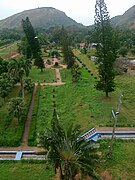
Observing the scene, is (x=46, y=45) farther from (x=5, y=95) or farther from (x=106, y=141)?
(x=106, y=141)

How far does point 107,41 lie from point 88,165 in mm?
21422

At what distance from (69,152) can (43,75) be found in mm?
39754

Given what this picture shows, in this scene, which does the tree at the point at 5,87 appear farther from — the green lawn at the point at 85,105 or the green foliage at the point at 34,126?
the green lawn at the point at 85,105

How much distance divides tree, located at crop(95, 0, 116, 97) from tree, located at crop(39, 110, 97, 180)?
18432 millimetres

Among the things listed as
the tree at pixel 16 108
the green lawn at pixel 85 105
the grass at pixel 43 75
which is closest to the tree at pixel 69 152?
the green lawn at pixel 85 105

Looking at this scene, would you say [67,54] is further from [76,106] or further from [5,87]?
[76,106]

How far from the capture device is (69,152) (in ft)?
55.7

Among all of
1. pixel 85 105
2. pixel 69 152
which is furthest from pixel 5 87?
pixel 69 152

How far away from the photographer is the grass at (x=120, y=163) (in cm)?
2092

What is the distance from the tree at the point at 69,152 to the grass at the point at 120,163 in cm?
414

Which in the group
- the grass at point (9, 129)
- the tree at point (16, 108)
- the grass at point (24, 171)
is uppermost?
the tree at point (16, 108)

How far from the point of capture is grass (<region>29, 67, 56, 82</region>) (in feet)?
172

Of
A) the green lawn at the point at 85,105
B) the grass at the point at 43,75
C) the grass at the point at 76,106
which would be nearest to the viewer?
the green lawn at the point at 85,105

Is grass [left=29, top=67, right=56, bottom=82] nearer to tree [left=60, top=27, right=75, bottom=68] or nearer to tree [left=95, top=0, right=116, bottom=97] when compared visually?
tree [left=60, top=27, right=75, bottom=68]
